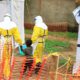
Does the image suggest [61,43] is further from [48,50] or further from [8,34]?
[8,34]

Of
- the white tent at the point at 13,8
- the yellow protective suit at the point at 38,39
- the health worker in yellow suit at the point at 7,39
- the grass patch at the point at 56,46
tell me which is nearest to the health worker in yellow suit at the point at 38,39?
the yellow protective suit at the point at 38,39

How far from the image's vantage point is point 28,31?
64.4ft

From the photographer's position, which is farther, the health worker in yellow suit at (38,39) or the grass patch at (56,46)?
the grass patch at (56,46)

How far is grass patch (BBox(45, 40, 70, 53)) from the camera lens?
15673 millimetres

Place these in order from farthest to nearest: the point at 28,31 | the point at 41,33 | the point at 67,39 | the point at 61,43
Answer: the point at 28,31 → the point at 67,39 → the point at 61,43 → the point at 41,33

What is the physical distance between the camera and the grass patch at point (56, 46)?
15.7 meters

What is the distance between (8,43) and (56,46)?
5.83 metres

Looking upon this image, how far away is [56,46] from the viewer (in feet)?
53.8

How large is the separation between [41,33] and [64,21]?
9269 millimetres

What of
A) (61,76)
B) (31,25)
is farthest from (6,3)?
(31,25)

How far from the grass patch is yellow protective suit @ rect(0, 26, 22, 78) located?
4.63 meters

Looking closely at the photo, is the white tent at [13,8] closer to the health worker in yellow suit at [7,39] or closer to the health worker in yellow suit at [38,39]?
the health worker in yellow suit at [38,39]

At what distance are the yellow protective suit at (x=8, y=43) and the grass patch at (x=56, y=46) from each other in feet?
15.2

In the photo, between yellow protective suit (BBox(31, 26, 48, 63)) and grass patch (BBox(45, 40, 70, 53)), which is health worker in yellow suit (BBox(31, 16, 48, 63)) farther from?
grass patch (BBox(45, 40, 70, 53))
